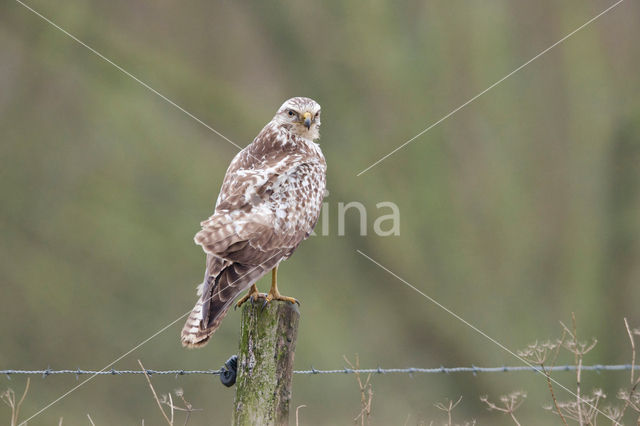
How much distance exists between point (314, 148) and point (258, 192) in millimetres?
1051

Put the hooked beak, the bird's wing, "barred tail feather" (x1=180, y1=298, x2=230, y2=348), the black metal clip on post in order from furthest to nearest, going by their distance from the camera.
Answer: the hooked beak < the bird's wing < "barred tail feather" (x1=180, y1=298, x2=230, y2=348) < the black metal clip on post

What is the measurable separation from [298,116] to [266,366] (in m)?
2.47

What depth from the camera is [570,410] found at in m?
3.69

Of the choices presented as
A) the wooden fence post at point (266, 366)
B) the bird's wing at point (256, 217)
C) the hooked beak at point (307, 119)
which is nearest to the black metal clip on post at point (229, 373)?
→ the wooden fence post at point (266, 366)

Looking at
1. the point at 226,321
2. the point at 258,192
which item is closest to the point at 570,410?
the point at 258,192

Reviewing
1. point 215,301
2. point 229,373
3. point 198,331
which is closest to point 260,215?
point 215,301

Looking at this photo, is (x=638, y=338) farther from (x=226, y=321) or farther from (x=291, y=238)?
(x=291, y=238)

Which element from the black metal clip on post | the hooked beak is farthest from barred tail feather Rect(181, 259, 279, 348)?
the hooked beak

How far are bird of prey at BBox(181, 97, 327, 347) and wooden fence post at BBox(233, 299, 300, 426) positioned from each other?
0.34 m

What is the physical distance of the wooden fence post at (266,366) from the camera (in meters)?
3.42

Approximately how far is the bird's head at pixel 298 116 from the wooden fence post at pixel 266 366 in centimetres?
218

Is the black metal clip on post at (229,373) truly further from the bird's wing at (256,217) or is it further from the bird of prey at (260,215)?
the bird's wing at (256,217)

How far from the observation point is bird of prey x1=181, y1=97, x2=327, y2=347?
382cm

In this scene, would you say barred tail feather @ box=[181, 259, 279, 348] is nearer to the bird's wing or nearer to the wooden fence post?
the bird's wing
